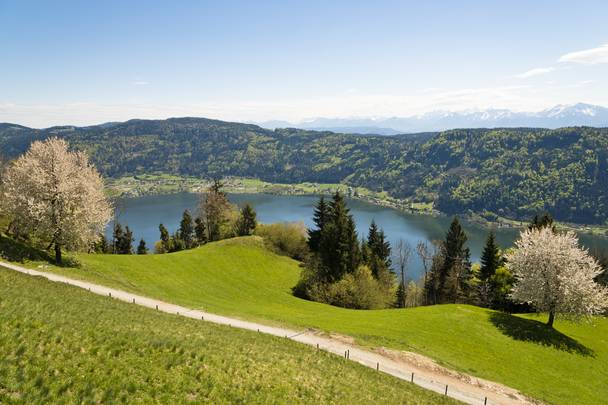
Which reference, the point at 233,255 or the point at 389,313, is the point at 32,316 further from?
the point at 233,255

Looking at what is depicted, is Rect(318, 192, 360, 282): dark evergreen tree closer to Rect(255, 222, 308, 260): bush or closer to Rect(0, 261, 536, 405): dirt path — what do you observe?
Rect(255, 222, 308, 260): bush

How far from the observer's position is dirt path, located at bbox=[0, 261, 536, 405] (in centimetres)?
3086

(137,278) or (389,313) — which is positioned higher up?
(137,278)

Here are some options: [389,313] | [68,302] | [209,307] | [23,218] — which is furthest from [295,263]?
[68,302]

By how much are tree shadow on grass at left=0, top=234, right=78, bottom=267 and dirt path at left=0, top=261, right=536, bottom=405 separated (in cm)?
301

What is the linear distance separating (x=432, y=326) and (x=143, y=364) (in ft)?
118

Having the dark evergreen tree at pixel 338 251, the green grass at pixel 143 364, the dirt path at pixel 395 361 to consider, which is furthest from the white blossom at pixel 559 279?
the green grass at pixel 143 364

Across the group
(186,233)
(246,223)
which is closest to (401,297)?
(246,223)

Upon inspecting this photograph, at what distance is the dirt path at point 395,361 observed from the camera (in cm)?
3086

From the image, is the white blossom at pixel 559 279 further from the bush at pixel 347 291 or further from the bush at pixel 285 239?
the bush at pixel 285 239

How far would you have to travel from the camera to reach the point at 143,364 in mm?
18500

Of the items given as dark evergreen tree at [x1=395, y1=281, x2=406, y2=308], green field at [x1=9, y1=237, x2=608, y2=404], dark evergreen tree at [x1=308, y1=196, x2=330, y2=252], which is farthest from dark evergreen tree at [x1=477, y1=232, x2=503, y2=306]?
dark evergreen tree at [x1=308, y1=196, x2=330, y2=252]

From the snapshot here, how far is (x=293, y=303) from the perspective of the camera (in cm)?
5900

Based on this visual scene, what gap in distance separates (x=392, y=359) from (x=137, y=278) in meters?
34.6
